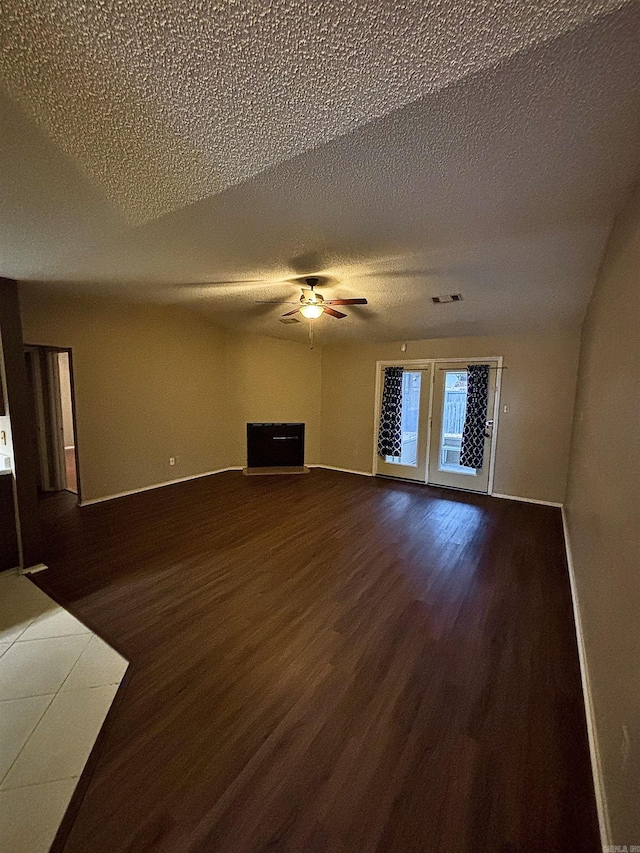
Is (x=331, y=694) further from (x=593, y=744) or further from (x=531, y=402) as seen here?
(x=531, y=402)

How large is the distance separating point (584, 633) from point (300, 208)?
289 centimetres

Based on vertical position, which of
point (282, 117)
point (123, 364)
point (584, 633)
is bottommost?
point (584, 633)

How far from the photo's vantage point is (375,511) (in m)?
4.24

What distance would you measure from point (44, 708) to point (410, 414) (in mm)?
5166

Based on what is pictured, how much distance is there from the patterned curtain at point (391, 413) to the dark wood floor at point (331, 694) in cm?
241

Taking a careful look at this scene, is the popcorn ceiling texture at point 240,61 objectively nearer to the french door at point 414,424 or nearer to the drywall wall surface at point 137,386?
the drywall wall surface at point 137,386

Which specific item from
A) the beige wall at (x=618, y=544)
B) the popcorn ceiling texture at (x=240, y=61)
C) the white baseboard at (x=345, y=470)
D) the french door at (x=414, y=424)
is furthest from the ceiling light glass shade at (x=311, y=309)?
the white baseboard at (x=345, y=470)

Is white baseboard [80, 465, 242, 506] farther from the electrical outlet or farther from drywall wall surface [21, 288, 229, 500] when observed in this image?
the electrical outlet

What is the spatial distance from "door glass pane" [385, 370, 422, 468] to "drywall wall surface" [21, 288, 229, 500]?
10.3ft

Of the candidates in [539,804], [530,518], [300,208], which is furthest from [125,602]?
[530,518]

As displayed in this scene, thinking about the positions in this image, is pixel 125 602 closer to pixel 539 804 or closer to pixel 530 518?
pixel 539 804

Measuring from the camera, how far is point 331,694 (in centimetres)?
168

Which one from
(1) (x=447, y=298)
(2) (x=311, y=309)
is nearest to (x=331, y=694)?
(2) (x=311, y=309)

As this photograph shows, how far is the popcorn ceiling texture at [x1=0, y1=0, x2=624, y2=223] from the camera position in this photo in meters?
0.78
